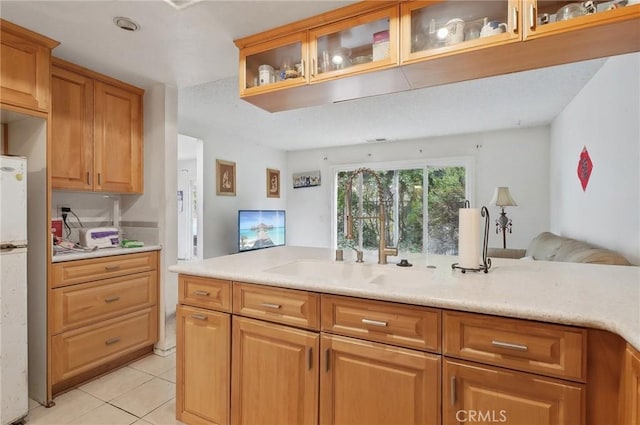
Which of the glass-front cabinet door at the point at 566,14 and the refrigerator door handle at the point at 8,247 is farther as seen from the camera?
the refrigerator door handle at the point at 8,247

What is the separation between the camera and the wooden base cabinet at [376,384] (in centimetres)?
116

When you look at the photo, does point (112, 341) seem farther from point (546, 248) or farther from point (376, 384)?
point (546, 248)

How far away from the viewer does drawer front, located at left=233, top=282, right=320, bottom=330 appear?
1.38 metres

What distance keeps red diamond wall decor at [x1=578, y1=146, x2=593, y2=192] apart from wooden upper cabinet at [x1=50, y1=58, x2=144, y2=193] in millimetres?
4007

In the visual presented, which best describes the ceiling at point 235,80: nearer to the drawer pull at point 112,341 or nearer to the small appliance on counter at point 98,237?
the small appliance on counter at point 98,237

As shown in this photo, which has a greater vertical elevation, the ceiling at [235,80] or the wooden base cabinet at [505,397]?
the ceiling at [235,80]

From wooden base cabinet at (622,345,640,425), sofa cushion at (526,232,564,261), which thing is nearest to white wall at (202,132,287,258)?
sofa cushion at (526,232,564,261)

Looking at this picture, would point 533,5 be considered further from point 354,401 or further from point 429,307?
point 354,401

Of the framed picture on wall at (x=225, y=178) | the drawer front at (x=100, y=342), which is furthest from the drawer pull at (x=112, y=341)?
the framed picture on wall at (x=225, y=178)

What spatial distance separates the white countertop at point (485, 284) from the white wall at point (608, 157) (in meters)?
1.02

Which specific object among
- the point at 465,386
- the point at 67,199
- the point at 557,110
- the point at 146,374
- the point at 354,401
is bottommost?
the point at 146,374

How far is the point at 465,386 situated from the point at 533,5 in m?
1.50

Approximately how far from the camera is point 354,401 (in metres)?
1.29

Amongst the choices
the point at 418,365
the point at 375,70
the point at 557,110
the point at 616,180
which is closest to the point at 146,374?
the point at 418,365
